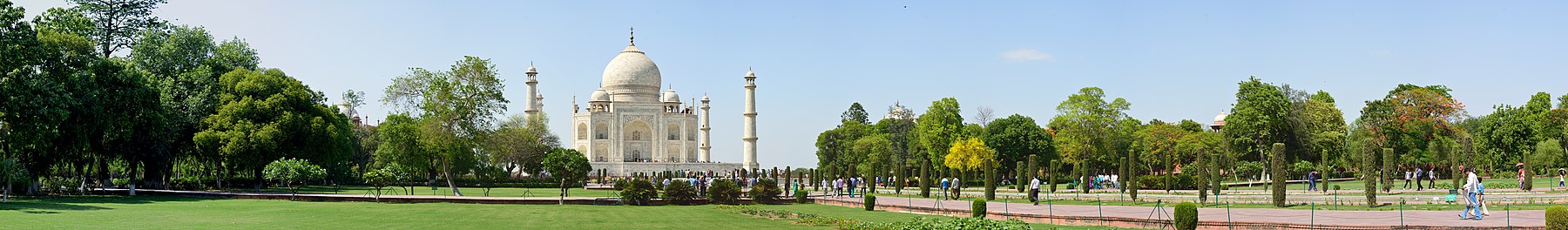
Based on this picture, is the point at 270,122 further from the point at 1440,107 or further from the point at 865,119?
the point at 865,119

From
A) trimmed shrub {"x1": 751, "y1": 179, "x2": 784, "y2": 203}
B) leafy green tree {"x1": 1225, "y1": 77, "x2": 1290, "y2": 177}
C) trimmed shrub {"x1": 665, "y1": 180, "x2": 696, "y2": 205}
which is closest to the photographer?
trimmed shrub {"x1": 665, "y1": 180, "x2": 696, "y2": 205}

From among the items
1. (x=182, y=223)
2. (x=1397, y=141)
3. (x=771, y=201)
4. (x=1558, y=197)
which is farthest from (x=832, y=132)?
(x=182, y=223)

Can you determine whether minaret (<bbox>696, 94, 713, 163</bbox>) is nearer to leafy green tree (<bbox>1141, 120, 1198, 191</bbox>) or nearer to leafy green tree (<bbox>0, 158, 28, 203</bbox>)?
leafy green tree (<bbox>1141, 120, 1198, 191</bbox>)

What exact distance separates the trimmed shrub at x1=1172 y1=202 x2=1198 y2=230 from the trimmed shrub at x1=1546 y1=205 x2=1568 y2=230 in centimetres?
422

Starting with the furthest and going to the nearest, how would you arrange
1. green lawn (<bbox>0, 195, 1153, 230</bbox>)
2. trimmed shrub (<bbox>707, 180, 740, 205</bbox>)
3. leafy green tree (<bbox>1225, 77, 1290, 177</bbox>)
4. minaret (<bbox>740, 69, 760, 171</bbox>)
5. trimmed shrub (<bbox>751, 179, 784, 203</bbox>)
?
1. minaret (<bbox>740, 69, 760, 171</bbox>)
2. leafy green tree (<bbox>1225, 77, 1290, 177</bbox>)
3. trimmed shrub (<bbox>751, 179, 784, 203</bbox>)
4. trimmed shrub (<bbox>707, 180, 740, 205</bbox>)
5. green lawn (<bbox>0, 195, 1153, 230</bbox>)

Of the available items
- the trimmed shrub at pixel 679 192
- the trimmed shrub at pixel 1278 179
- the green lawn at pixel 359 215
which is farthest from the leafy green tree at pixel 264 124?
the trimmed shrub at pixel 1278 179

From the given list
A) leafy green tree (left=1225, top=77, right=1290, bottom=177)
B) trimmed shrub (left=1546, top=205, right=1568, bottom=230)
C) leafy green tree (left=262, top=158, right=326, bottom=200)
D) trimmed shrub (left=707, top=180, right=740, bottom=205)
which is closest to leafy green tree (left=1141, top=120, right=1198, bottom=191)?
leafy green tree (left=1225, top=77, right=1290, bottom=177)

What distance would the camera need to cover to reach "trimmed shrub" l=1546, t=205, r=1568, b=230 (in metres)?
15.6

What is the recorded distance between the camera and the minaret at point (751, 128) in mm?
97062

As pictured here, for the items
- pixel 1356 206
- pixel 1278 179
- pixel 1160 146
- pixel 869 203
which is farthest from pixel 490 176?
pixel 1356 206

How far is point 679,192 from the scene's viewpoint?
32969 mm

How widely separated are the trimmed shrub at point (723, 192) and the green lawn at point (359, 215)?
102cm

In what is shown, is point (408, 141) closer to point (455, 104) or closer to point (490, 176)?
point (455, 104)

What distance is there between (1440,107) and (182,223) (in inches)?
2221
